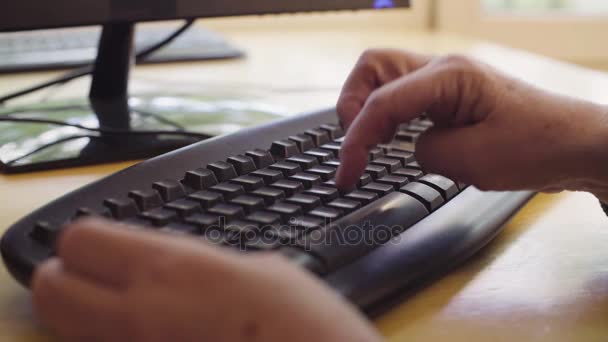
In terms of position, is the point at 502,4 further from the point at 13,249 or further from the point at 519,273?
the point at 13,249

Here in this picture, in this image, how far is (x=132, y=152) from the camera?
608mm

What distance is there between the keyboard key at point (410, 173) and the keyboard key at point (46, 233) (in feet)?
0.76

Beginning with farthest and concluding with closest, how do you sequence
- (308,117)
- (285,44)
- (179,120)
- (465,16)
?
(465,16)
(285,44)
(179,120)
(308,117)

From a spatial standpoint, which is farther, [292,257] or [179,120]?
[179,120]

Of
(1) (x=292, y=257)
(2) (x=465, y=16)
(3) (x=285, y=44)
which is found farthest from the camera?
(2) (x=465, y=16)

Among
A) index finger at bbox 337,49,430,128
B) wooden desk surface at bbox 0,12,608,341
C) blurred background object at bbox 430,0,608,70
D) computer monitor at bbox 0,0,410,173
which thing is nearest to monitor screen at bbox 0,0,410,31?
computer monitor at bbox 0,0,410,173

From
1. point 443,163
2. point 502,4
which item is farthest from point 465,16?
point 443,163

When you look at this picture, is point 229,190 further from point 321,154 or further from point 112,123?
point 112,123

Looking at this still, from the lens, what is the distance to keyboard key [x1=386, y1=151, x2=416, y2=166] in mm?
519

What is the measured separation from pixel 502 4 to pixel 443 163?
1.24 metres

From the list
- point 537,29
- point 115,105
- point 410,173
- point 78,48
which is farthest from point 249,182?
point 537,29

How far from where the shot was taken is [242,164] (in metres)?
0.48

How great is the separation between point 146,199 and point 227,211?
0.05m

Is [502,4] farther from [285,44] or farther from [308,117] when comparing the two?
[308,117]
